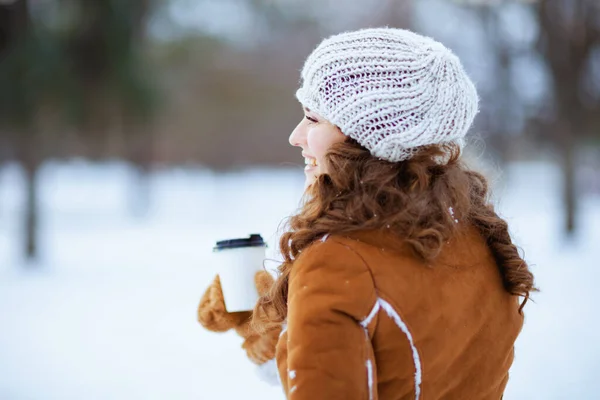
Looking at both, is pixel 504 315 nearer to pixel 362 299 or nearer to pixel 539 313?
pixel 362 299

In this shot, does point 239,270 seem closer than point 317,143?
No

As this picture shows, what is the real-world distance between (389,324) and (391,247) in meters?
0.13

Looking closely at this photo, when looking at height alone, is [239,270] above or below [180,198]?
below

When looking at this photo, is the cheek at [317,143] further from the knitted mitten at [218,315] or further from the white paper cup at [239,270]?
the knitted mitten at [218,315]

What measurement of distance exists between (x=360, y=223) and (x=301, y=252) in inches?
4.6

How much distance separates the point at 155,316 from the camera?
528 cm

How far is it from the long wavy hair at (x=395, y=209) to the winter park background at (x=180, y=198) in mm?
227

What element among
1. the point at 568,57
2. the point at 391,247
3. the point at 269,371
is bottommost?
the point at 269,371

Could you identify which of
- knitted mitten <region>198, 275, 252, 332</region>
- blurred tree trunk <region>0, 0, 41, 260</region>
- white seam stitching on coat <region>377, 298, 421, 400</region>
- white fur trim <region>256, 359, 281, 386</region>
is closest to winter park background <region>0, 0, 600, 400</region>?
blurred tree trunk <region>0, 0, 41, 260</region>

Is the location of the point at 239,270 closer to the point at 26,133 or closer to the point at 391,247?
the point at 391,247

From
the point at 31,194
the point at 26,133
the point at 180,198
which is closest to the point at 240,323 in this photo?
the point at 31,194

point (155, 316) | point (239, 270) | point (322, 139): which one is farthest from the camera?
point (155, 316)

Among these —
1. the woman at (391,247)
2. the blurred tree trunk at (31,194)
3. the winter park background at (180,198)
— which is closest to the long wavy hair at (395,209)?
the woman at (391,247)

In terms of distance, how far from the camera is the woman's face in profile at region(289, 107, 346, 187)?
1202mm
